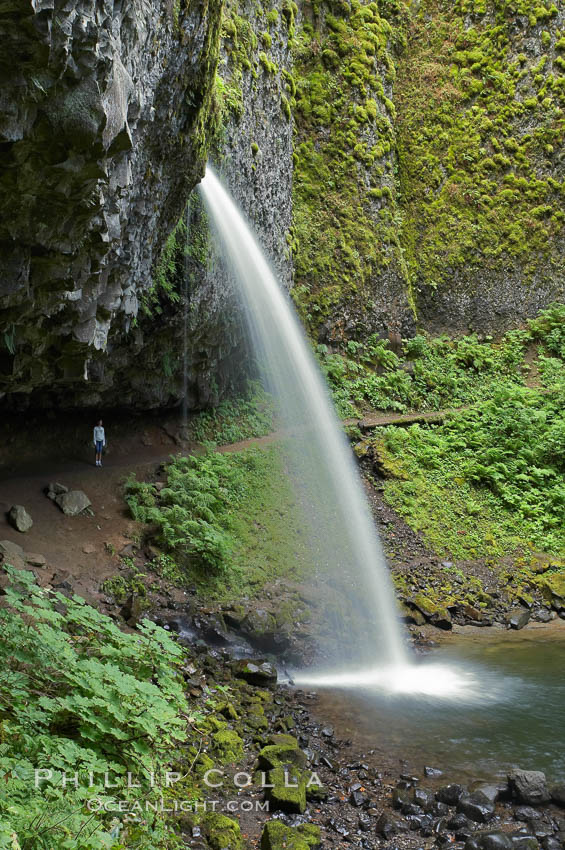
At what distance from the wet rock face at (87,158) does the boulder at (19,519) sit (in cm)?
286

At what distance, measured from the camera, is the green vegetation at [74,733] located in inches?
139

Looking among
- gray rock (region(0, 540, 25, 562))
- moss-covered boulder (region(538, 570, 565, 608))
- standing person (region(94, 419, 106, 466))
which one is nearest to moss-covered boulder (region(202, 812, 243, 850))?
gray rock (region(0, 540, 25, 562))

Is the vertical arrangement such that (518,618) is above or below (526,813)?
above

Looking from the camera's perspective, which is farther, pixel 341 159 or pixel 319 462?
pixel 341 159

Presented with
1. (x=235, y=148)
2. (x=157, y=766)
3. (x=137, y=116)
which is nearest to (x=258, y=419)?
(x=235, y=148)

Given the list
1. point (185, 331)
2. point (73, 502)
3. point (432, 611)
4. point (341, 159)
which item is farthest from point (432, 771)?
point (341, 159)

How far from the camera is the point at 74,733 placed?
189 inches

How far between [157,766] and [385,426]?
13747mm

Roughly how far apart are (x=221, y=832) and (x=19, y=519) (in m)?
7.52

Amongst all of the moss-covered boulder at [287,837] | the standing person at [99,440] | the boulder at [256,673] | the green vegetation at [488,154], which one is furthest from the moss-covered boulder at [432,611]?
the green vegetation at [488,154]

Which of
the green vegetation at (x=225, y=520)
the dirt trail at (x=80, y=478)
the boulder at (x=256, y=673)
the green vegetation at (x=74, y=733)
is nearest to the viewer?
the green vegetation at (x=74, y=733)

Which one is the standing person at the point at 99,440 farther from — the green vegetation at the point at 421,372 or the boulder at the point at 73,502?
the green vegetation at the point at 421,372

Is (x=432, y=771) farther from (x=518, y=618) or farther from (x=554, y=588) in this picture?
(x=554, y=588)

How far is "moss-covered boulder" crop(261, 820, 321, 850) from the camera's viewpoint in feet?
16.0
